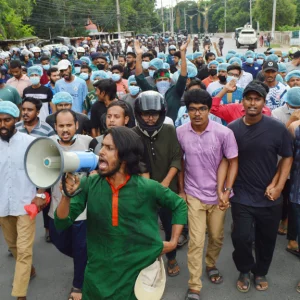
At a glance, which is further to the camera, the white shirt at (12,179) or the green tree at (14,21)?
the green tree at (14,21)

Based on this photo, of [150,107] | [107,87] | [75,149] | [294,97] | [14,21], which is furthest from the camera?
[14,21]

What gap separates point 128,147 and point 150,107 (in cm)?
120

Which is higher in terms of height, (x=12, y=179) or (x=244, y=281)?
(x=12, y=179)

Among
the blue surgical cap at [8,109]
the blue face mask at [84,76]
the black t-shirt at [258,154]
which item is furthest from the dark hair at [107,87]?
the blue face mask at [84,76]

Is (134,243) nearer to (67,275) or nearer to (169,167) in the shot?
(169,167)

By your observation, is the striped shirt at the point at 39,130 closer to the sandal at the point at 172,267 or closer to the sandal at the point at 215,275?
the sandal at the point at 172,267

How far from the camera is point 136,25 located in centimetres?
8212

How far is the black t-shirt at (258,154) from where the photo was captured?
360 centimetres

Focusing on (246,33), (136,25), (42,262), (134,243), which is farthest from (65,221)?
(136,25)

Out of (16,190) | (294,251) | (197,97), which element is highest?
(197,97)

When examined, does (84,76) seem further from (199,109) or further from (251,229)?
(251,229)

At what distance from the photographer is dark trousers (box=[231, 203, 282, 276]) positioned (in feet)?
12.3

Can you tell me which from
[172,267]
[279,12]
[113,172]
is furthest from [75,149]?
[279,12]

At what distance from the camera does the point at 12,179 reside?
3.79m
